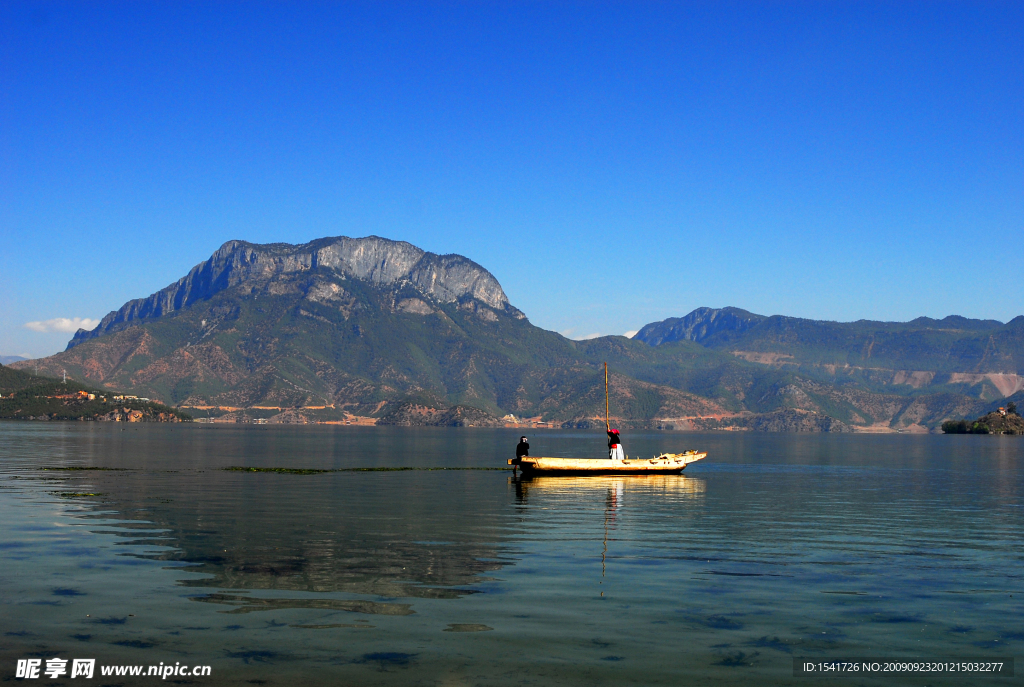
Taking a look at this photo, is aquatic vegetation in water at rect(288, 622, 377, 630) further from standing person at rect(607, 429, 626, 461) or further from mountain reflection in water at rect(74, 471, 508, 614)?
standing person at rect(607, 429, 626, 461)

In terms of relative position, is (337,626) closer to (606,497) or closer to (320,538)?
(320,538)

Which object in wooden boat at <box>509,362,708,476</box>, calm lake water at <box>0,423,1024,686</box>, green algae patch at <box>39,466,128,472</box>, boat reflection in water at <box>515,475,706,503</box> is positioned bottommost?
green algae patch at <box>39,466,128,472</box>

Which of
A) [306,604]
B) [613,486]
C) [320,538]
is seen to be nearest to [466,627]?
[306,604]

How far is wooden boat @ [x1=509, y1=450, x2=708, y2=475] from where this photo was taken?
92.2 metres

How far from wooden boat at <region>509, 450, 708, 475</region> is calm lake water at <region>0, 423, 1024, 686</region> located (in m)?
28.2

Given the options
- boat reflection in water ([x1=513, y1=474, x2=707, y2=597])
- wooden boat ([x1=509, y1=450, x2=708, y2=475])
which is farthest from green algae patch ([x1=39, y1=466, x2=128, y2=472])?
boat reflection in water ([x1=513, y1=474, x2=707, y2=597])

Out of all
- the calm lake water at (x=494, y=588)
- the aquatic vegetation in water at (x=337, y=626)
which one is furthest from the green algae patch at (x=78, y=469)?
the aquatic vegetation in water at (x=337, y=626)

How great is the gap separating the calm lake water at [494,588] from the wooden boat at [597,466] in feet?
92.6

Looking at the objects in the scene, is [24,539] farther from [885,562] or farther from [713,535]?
[885,562]

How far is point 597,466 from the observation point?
95.6 metres

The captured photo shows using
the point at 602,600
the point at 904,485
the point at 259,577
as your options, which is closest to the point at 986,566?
the point at 602,600

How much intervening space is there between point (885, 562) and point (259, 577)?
86.1ft

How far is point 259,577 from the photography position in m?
31.3

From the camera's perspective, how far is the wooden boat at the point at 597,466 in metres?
92.2
